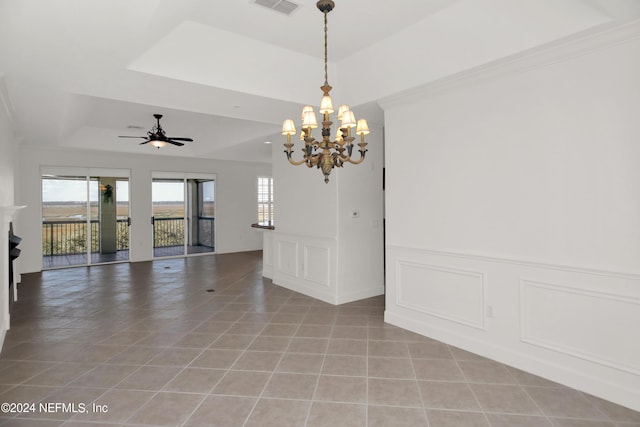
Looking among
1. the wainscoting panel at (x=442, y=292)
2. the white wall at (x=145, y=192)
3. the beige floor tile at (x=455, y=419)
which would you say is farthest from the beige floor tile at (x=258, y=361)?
the white wall at (x=145, y=192)

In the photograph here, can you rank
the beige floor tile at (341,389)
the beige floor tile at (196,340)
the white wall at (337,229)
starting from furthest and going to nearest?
the white wall at (337,229) < the beige floor tile at (196,340) < the beige floor tile at (341,389)

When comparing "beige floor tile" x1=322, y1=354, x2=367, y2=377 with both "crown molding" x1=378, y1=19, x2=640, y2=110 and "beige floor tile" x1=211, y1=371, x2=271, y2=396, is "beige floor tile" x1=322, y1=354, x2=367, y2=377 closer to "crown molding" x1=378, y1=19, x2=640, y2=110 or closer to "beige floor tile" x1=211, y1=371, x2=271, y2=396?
"beige floor tile" x1=211, y1=371, x2=271, y2=396

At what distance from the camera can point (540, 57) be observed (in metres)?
2.71

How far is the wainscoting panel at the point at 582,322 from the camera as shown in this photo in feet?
7.77

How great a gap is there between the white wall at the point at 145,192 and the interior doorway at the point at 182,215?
0.24 meters

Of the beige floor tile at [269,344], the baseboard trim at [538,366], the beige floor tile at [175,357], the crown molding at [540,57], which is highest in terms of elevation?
the crown molding at [540,57]

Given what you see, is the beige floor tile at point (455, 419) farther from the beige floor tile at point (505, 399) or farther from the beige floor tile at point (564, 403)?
the beige floor tile at point (564, 403)

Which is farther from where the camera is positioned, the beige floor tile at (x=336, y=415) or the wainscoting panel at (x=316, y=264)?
the wainscoting panel at (x=316, y=264)

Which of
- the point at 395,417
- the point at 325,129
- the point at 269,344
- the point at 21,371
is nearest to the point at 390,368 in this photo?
the point at 395,417

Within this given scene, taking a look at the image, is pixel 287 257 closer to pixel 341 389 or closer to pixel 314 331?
pixel 314 331

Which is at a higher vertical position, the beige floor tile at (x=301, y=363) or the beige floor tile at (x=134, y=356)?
the beige floor tile at (x=134, y=356)

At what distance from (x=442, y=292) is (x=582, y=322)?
45.0 inches

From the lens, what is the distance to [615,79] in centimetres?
239

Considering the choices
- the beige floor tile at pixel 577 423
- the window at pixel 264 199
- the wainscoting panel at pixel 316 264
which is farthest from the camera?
the window at pixel 264 199
